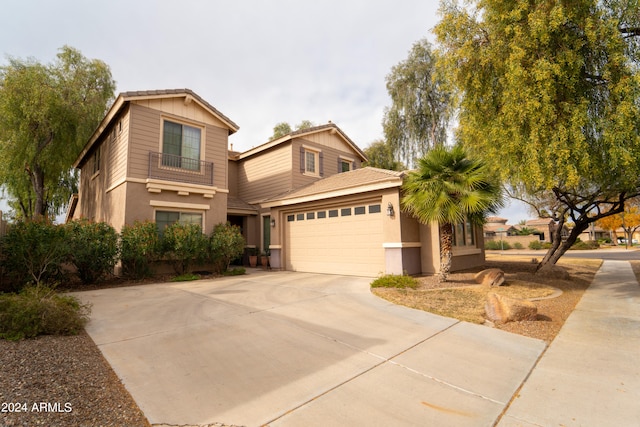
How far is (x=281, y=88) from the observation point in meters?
13.8

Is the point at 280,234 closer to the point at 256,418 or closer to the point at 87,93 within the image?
the point at 256,418

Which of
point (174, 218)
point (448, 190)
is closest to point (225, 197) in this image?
point (174, 218)

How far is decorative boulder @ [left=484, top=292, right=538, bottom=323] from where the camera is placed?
526 cm

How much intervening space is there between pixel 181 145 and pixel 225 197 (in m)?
2.66

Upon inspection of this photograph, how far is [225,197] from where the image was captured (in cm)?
1274

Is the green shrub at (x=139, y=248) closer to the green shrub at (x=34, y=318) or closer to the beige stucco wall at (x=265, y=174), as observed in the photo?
the green shrub at (x=34, y=318)

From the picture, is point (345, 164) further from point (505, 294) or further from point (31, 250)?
point (31, 250)

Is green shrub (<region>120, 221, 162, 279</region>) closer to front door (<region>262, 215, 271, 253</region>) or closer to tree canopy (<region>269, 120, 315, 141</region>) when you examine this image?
front door (<region>262, 215, 271, 253</region>)

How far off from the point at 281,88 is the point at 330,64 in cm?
294

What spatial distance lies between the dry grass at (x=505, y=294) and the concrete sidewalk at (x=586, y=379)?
319 millimetres

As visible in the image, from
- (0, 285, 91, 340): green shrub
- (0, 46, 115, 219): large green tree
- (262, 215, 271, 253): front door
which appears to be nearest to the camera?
(0, 285, 91, 340): green shrub

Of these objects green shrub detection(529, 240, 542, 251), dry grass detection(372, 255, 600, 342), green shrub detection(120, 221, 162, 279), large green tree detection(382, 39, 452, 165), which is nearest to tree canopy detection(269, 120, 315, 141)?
large green tree detection(382, 39, 452, 165)

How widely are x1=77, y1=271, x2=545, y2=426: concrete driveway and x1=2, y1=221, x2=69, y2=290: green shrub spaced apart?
249 centimetres

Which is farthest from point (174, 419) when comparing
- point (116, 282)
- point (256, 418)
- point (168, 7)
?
point (168, 7)
